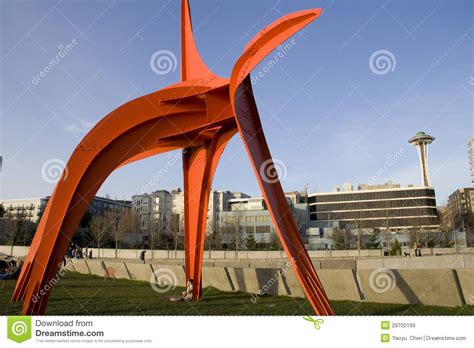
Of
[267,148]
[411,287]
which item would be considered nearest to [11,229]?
[267,148]

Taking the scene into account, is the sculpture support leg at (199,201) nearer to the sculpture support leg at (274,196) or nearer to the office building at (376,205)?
the sculpture support leg at (274,196)

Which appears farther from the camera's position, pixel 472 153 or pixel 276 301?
pixel 472 153

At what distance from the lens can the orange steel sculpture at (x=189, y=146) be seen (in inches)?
379

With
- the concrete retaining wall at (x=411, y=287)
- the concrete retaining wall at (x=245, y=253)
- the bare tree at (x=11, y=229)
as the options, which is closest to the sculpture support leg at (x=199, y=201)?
the concrete retaining wall at (x=411, y=287)

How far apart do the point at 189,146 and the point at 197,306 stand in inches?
216

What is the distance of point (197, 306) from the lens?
11.9 meters

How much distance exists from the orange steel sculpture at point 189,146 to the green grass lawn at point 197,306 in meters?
1.02

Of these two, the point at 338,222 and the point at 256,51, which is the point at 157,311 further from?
the point at 338,222

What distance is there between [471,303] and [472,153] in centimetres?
9521

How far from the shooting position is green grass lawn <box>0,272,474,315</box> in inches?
404

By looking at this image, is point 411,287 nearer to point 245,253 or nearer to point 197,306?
point 197,306

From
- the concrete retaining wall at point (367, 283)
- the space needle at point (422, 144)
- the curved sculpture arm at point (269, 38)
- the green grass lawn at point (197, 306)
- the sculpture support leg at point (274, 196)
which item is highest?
the space needle at point (422, 144)
